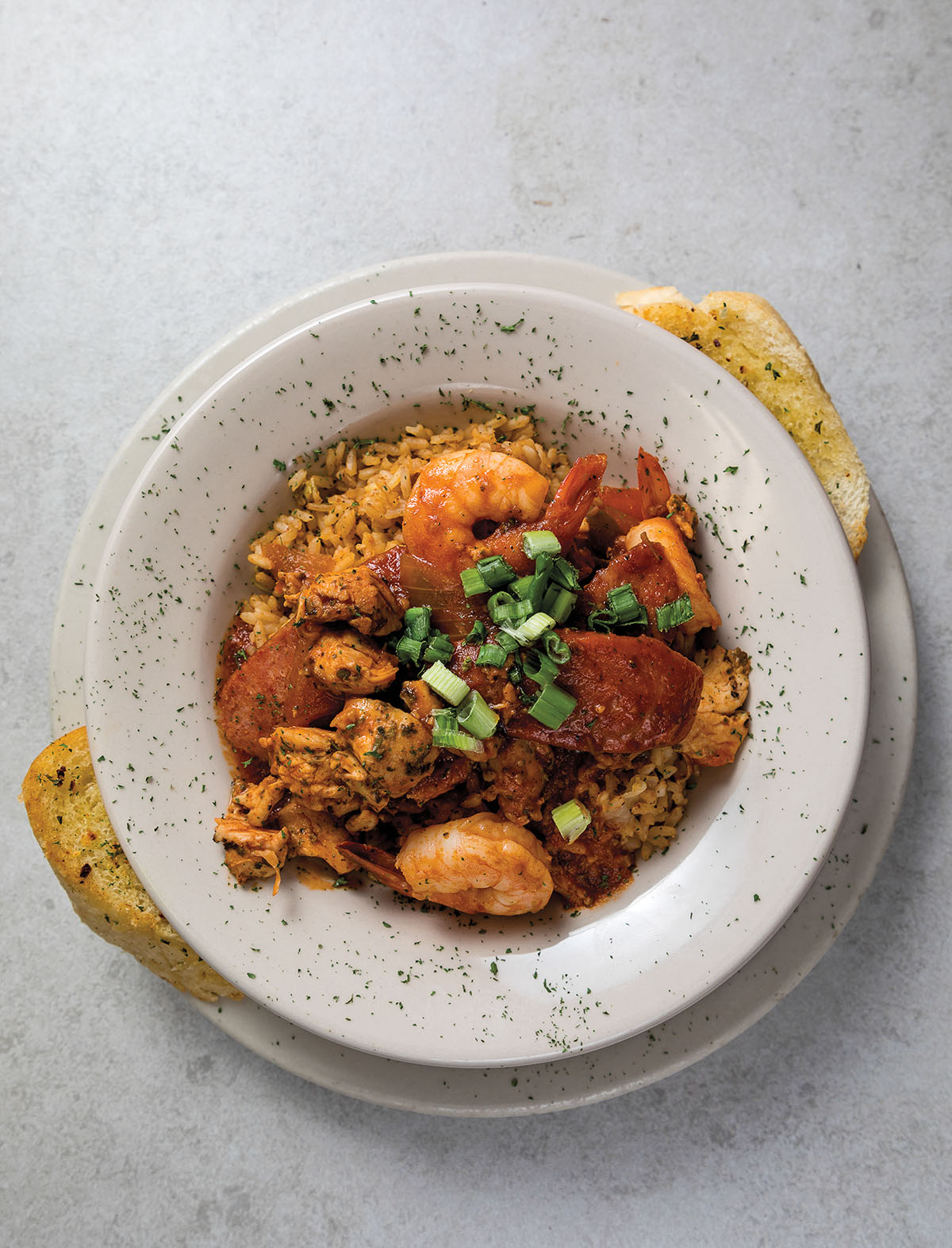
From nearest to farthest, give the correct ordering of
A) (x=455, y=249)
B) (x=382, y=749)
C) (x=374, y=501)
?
(x=382, y=749)
(x=374, y=501)
(x=455, y=249)

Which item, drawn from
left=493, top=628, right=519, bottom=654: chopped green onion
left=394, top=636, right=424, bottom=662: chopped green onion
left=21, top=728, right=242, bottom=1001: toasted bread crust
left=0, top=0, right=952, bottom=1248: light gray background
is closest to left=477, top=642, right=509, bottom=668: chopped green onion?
left=493, top=628, right=519, bottom=654: chopped green onion

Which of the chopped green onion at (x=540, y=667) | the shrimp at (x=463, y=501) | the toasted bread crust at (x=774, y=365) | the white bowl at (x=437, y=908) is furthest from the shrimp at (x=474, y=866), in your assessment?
the toasted bread crust at (x=774, y=365)

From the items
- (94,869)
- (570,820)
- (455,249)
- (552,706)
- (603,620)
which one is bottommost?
(94,869)

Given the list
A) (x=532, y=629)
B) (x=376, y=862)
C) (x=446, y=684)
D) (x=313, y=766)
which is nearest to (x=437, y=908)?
(x=376, y=862)

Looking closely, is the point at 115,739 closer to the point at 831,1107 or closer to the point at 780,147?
the point at 831,1107

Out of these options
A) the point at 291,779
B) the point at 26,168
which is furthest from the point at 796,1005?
the point at 26,168

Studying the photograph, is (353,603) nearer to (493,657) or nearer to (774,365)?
(493,657)

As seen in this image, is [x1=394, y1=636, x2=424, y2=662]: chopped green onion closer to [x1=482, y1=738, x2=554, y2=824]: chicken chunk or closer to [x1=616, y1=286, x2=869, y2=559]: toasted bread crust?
[x1=482, y1=738, x2=554, y2=824]: chicken chunk

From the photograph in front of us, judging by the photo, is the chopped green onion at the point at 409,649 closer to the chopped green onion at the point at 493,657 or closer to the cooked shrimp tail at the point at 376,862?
the chopped green onion at the point at 493,657
